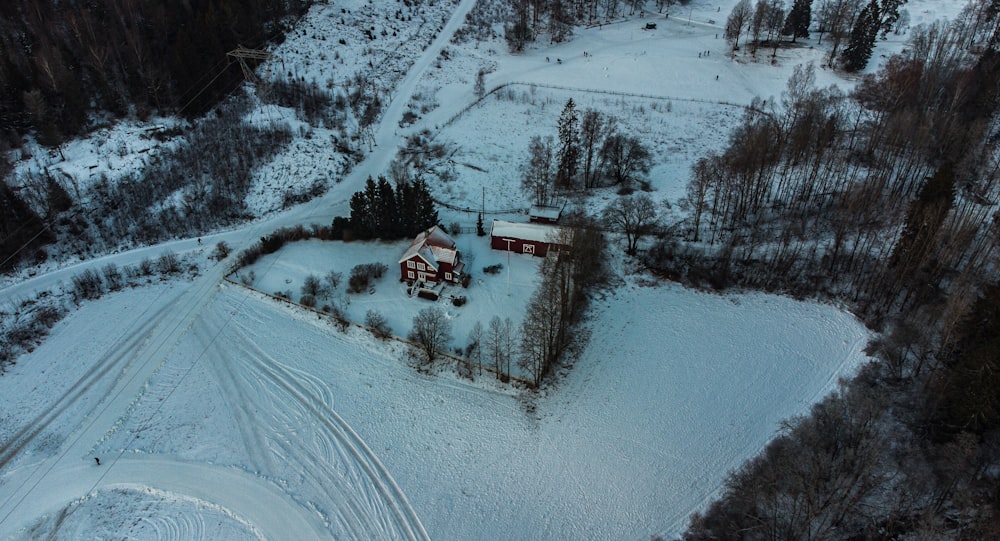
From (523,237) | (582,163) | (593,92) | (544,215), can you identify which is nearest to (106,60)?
(523,237)

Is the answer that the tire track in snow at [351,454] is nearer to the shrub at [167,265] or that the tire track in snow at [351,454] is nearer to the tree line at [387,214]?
the shrub at [167,265]

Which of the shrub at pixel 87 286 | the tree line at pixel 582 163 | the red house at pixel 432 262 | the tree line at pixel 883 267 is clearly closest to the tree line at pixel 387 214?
the red house at pixel 432 262

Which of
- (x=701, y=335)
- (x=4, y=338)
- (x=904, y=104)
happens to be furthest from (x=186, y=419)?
(x=904, y=104)

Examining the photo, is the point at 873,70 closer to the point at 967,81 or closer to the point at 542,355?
the point at 967,81

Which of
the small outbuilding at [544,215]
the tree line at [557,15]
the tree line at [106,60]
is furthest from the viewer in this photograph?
the tree line at [557,15]

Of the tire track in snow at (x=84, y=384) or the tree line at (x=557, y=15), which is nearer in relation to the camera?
the tire track in snow at (x=84, y=384)

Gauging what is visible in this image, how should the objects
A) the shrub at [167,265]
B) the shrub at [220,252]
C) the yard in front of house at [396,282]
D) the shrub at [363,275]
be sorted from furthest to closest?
the shrub at [220,252] < the shrub at [167,265] < the shrub at [363,275] < the yard in front of house at [396,282]
